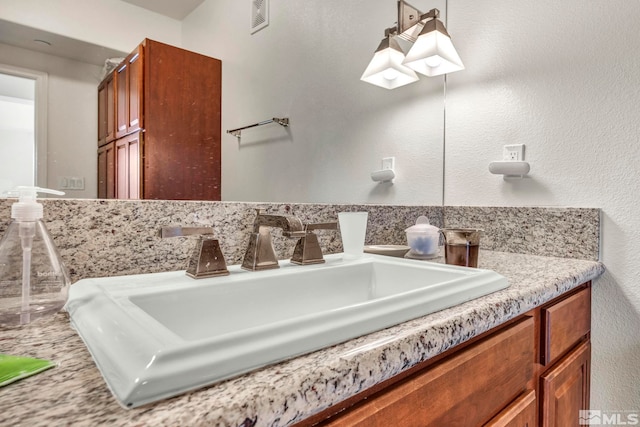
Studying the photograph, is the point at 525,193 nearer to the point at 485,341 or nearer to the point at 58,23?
the point at 485,341

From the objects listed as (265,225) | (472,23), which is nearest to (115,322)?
(265,225)

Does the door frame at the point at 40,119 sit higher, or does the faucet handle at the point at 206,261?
the door frame at the point at 40,119

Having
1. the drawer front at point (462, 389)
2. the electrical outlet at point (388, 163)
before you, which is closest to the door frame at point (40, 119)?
the drawer front at point (462, 389)

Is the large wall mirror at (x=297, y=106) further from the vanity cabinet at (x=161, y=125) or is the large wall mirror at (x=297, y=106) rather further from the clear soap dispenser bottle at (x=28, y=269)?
the clear soap dispenser bottle at (x=28, y=269)

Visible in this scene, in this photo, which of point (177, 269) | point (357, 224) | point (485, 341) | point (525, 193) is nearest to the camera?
point (485, 341)

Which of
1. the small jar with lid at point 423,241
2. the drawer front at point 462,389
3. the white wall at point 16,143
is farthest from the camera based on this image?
the small jar with lid at point 423,241

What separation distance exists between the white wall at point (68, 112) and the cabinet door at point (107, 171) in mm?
11

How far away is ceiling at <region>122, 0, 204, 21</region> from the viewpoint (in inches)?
27.1

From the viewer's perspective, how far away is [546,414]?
2.58 ft

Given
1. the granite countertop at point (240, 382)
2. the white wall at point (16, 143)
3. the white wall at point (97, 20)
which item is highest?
the white wall at point (97, 20)

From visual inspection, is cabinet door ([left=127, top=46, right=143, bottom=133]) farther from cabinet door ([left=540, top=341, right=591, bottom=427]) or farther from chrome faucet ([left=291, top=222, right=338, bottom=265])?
cabinet door ([left=540, top=341, right=591, bottom=427])

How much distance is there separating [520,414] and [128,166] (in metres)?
0.85

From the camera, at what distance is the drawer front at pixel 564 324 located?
0.78 meters

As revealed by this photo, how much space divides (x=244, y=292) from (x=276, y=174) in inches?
17.3
